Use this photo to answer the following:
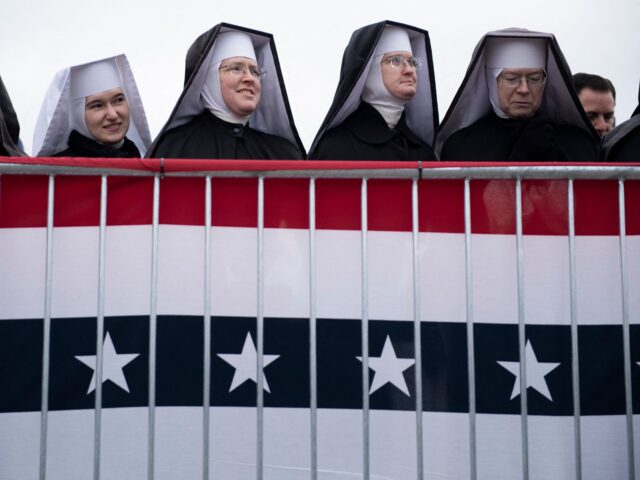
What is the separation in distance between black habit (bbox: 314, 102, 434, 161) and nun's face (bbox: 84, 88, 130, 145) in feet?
4.13

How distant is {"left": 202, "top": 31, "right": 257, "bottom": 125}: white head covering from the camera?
4836mm

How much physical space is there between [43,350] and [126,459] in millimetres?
511

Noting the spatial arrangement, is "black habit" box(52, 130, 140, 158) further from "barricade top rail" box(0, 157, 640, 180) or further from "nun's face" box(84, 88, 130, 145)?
"barricade top rail" box(0, 157, 640, 180)

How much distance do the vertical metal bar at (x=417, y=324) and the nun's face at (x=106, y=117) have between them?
244 cm

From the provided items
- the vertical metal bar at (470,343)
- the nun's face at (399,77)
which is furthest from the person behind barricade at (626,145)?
the vertical metal bar at (470,343)

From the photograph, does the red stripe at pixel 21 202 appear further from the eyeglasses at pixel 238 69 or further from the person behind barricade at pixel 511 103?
the person behind barricade at pixel 511 103

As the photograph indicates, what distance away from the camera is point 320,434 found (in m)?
3.06

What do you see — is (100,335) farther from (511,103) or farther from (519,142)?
(511,103)

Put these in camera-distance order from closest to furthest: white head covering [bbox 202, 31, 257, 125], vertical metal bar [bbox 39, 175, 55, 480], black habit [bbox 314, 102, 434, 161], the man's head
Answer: vertical metal bar [bbox 39, 175, 55, 480] → black habit [bbox 314, 102, 434, 161] → white head covering [bbox 202, 31, 257, 125] → the man's head

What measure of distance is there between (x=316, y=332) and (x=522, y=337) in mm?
783

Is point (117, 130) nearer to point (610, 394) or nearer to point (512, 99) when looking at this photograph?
point (512, 99)

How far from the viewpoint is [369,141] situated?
15.3ft

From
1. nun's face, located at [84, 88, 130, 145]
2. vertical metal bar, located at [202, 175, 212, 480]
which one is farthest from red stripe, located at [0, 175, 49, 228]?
nun's face, located at [84, 88, 130, 145]

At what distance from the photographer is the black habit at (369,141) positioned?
15.1 feet
